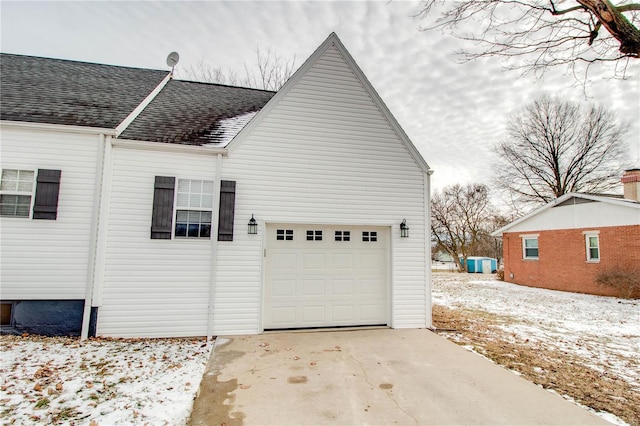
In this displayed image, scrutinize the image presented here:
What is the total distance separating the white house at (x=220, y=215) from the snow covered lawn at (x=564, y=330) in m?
2.02

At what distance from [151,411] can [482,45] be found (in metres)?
7.09

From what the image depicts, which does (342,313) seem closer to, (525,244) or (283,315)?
(283,315)

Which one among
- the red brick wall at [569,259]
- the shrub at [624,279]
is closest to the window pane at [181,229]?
the shrub at [624,279]

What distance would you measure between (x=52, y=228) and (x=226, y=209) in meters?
3.28

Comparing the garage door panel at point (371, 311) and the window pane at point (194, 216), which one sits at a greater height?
the window pane at point (194, 216)

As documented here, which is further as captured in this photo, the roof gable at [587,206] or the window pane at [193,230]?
the roof gable at [587,206]

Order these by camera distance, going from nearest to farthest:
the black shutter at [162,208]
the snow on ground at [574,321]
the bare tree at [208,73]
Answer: the snow on ground at [574,321]
the black shutter at [162,208]
the bare tree at [208,73]

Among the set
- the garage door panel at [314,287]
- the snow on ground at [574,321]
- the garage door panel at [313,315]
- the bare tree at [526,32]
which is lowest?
the snow on ground at [574,321]

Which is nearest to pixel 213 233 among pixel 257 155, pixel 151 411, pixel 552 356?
pixel 257 155

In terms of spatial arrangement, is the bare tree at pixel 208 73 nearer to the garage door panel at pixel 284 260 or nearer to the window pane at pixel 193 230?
the window pane at pixel 193 230

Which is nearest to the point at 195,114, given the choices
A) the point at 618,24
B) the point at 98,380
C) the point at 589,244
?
the point at 98,380

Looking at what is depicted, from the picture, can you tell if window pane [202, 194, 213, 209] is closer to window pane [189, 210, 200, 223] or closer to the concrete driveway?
window pane [189, 210, 200, 223]

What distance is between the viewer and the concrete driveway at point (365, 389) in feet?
11.2

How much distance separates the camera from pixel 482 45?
5301mm
